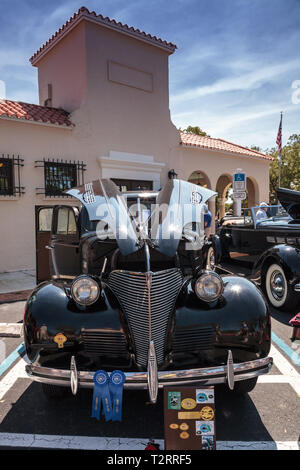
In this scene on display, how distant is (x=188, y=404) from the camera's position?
79.1 inches

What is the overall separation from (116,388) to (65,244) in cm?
228

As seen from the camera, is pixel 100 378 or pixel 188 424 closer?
pixel 188 424

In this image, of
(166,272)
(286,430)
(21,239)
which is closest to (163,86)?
(21,239)

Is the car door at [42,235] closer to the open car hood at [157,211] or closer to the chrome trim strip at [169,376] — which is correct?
the open car hood at [157,211]

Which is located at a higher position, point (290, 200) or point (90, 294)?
point (290, 200)

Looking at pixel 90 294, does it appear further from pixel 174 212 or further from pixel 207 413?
pixel 174 212

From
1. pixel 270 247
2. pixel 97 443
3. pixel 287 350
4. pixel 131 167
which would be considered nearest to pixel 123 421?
pixel 97 443

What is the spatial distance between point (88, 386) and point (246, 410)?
1.30 m

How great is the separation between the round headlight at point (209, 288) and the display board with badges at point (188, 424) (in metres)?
0.75

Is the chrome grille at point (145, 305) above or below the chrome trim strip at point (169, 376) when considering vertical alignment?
above

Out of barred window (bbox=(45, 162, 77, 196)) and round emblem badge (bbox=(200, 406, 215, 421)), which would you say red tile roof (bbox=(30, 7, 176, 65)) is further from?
round emblem badge (bbox=(200, 406, 215, 421))

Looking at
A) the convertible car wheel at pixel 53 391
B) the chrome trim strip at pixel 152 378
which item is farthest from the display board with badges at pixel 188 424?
the convertible car wheel at pixel 53 391

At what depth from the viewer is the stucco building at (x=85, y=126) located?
8641 millimetres

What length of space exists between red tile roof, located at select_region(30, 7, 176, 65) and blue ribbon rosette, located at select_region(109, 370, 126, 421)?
10.1 metres
